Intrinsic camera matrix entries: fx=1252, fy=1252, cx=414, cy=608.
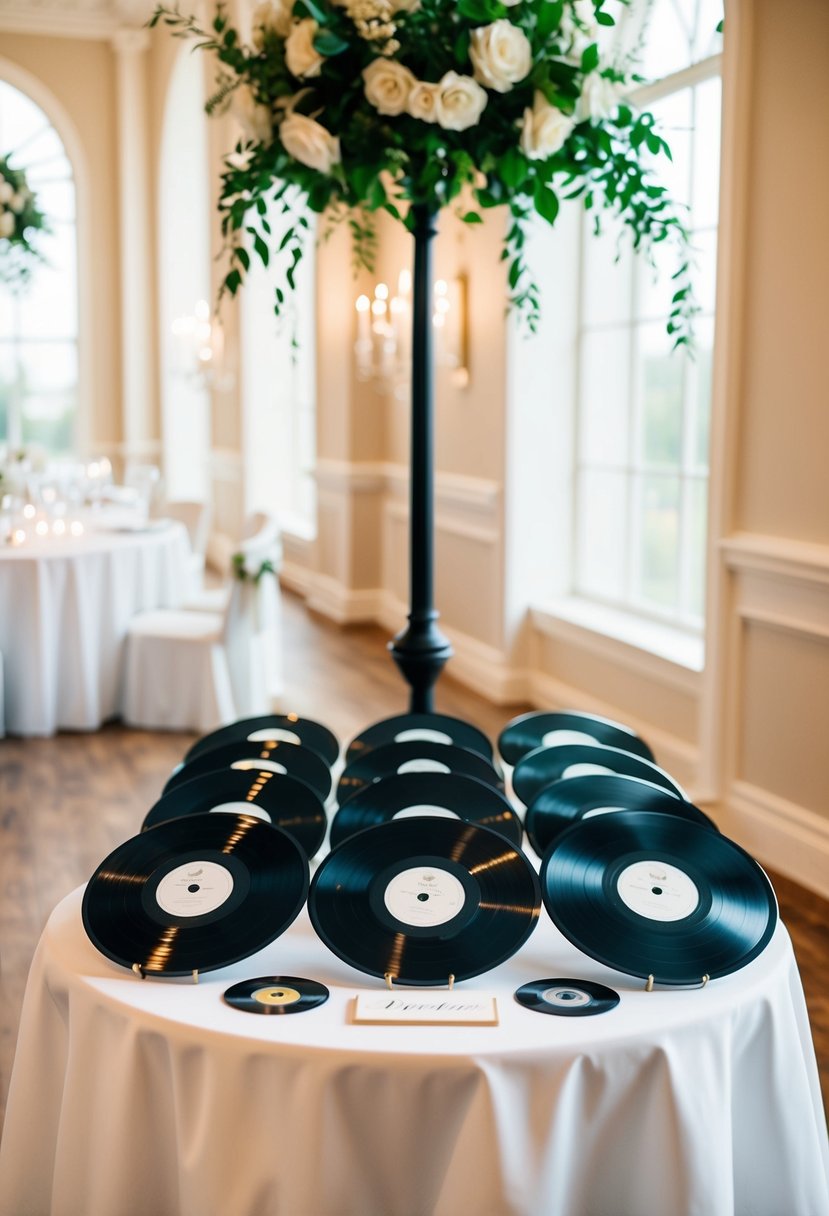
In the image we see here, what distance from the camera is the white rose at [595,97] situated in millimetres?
2396

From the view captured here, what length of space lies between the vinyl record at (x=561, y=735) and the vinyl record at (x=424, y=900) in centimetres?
75

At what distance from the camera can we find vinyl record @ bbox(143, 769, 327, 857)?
195 cm

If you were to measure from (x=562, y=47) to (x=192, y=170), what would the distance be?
9779mm

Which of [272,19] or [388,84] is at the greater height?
[272,19]

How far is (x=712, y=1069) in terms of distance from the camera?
4.86ft

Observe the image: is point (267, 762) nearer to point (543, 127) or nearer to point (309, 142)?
point (309, 142)

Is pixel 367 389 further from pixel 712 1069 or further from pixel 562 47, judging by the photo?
pixel 712 1069

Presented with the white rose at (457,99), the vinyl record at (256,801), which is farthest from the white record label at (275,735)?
the white rose at (457,99)

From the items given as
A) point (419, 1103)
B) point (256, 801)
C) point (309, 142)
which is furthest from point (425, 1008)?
point (309, 142)

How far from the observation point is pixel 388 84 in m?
2.34

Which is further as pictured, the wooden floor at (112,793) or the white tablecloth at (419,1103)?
the wooden floor at (112,793)

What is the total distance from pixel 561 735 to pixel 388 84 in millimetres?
1283

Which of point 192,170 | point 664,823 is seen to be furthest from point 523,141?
point 192,170

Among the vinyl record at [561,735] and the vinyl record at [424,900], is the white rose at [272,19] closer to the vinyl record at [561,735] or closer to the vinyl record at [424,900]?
the vinyl record at [561,735]
